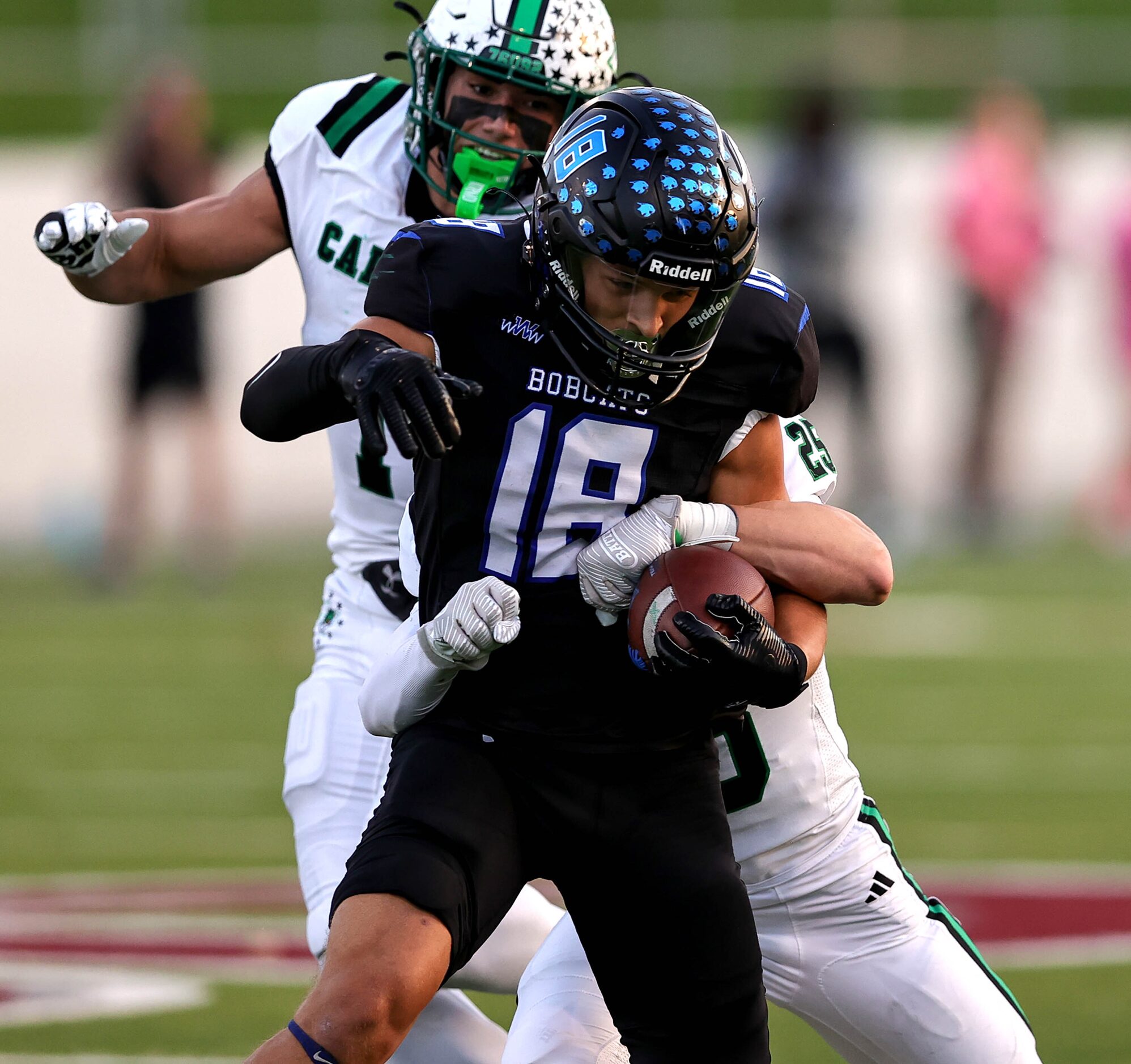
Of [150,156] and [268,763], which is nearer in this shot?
[268,763]

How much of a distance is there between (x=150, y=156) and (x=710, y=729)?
8825mm

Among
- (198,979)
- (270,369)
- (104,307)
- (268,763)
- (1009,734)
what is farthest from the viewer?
(104,307)

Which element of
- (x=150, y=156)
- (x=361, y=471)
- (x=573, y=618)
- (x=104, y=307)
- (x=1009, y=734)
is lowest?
(x=104, y=307)

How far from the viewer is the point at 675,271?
3246mm

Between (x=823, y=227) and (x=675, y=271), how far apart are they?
972 centimetres

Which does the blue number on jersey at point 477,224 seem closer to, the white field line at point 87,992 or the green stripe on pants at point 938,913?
the green stripe on pants at point 938,913

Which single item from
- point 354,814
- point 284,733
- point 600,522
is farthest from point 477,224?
point 284,733

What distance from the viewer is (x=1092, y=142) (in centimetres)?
1697

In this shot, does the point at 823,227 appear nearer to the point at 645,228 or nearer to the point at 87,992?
the point at 87,992

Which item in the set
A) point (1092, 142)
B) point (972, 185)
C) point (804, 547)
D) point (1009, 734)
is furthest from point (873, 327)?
point (804, 547)

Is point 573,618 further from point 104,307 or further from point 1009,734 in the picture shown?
point 104,307

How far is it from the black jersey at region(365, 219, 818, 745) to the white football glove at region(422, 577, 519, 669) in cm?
13

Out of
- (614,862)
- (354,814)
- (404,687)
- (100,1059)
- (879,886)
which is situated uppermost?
(404,687)

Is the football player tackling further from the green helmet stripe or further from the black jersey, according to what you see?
the green helmet stripe
